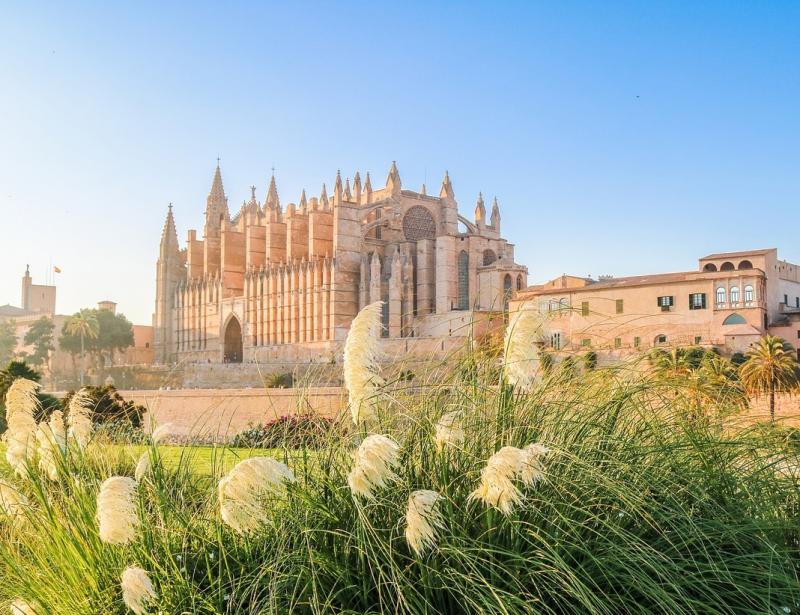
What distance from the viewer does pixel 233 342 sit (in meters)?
54.1

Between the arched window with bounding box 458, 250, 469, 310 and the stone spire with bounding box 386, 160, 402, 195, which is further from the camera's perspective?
the stone spire with bounding box 386, 160, 402, 195

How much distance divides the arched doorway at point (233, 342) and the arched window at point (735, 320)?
3248 centimetres

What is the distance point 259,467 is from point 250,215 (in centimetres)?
5277

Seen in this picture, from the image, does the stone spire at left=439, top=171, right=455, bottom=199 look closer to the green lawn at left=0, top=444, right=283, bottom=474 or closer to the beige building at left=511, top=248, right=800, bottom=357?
the beige building at left=511, top=248, right=800, bottom=357

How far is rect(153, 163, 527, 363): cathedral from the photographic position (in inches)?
1687

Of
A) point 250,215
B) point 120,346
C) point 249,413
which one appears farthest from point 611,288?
point 120,346

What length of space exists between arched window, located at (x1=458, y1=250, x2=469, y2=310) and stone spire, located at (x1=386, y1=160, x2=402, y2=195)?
286 inches

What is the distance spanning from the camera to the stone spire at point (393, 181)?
48.4m

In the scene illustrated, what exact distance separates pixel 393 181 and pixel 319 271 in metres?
7.19

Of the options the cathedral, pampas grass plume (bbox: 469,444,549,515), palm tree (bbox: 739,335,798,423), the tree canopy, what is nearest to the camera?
pampas grass plume (bbox: 469,444,549,515)

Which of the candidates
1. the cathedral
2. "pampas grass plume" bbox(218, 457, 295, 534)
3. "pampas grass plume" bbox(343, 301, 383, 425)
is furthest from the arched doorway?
"pampas grass plume" bbox(218, 457, 295, 534)

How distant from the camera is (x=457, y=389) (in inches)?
142

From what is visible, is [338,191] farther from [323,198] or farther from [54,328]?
[54,328]

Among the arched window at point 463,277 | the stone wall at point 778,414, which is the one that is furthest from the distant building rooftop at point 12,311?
the stone wall at point 778,414
